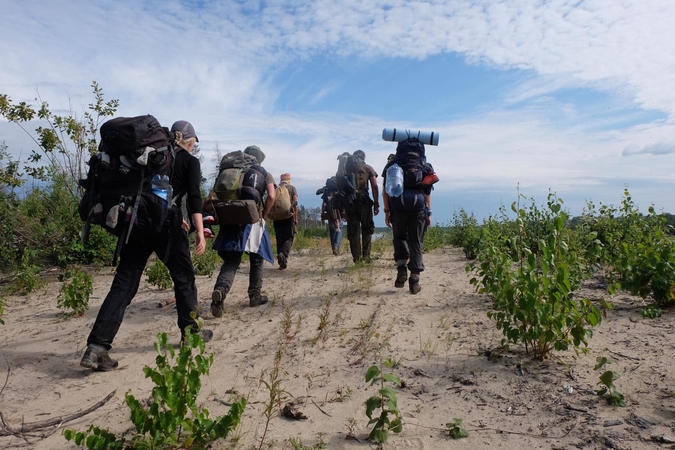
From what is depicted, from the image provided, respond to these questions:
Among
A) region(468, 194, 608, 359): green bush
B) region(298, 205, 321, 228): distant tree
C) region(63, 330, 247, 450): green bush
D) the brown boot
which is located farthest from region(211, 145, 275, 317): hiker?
region(298, 205, 321, 228): distant tree

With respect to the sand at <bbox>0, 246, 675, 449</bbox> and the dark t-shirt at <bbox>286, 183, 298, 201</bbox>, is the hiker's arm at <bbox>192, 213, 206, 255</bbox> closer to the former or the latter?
the sand at <bbox>0, 246, 675, 449</bbox>

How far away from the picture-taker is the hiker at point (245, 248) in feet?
16.0

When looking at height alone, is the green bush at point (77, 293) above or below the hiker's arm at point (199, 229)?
below

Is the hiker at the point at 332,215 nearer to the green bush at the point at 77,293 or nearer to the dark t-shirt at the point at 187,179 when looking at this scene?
the green bush at the point at 77,293

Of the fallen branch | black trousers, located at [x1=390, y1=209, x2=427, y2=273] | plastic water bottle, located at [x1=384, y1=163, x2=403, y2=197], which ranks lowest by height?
the fallen branch

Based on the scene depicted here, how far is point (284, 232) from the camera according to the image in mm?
7855

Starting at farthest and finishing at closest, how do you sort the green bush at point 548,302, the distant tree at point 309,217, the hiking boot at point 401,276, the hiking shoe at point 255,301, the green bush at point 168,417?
the distant tree at point 309,217 → the hiking boot at point 401,276 → the hiking shoe at point 255,301 → the green bush at point 548,302 → the green bush at point 168,417

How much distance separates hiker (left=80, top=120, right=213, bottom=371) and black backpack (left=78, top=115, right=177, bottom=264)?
0.15 m

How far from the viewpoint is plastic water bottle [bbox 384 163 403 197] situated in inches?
215

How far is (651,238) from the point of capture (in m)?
4.56

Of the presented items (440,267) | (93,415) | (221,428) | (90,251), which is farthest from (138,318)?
(440,267)

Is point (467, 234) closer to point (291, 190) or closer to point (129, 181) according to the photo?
point (291, 190)

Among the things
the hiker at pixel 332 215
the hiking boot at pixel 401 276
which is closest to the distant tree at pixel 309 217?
the hiker at pixel 332 215

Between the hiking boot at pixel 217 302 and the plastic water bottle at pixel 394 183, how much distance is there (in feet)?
7.01
